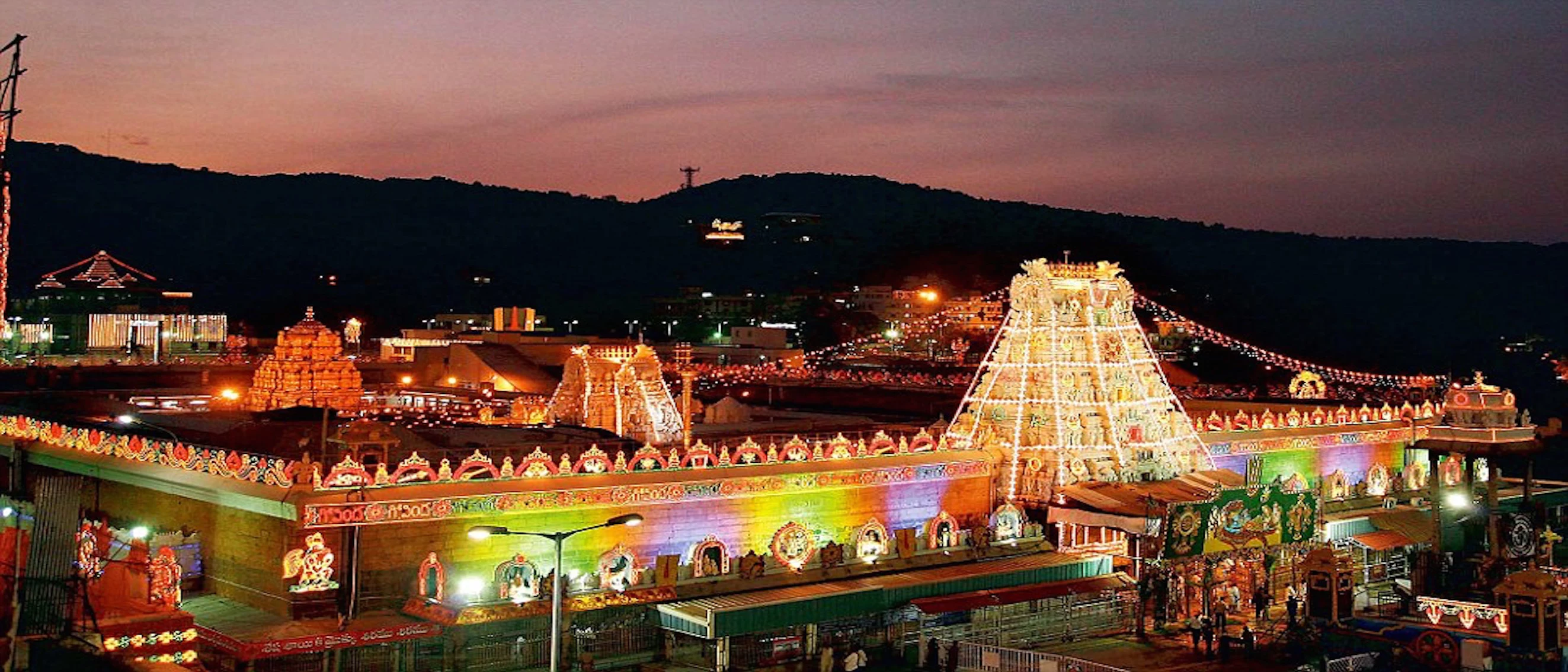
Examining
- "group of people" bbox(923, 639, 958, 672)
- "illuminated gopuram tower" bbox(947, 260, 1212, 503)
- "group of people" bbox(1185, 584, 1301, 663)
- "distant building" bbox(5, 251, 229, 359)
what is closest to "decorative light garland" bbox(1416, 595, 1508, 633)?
"group of people" bbox(1185, 584, 1301, 663)

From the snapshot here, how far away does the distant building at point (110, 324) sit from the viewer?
92188mm

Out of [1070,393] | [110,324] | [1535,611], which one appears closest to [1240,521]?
[1070,393]

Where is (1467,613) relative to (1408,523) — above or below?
below

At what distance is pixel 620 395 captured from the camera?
41.9m

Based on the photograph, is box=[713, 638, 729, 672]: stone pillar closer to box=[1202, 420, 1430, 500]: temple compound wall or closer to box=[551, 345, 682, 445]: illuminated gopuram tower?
box=[1202, 420, 1430, 500]: temple compound wall

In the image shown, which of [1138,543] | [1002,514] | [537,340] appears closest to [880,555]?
[1002,514]

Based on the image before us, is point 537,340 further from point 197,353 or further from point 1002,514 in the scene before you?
point 1002,514

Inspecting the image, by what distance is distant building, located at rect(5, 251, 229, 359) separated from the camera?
92.2m

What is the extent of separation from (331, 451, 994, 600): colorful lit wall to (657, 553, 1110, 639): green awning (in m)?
1.47

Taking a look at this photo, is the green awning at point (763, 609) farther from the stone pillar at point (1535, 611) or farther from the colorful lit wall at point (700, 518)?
the stone pillar at point (1535, 611)

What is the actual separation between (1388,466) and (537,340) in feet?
149

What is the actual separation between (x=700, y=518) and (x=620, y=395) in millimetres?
16199

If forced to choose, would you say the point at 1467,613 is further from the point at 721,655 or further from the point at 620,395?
the point at 620,395

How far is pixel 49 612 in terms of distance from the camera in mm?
18609
